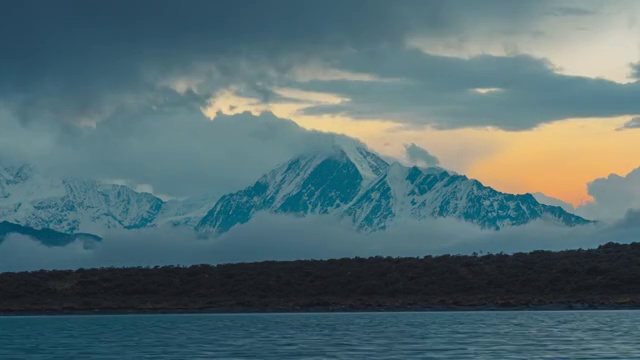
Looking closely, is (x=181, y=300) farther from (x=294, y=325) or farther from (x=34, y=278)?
(x=294, y=325)

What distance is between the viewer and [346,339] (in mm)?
73188

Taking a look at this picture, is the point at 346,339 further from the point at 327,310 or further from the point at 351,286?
the point at 351,286

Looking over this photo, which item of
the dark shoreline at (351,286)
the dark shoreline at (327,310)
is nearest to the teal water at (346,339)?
the dark shoreline at (327,310)

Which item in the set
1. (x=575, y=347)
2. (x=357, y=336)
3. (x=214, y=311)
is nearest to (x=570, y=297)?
(x=214, y=311)

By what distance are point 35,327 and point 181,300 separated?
170 feet

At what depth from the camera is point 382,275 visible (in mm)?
157875

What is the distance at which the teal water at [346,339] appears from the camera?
6172 cm

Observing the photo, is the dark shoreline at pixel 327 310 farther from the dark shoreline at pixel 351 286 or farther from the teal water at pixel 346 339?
the teal water at pixel 346 339

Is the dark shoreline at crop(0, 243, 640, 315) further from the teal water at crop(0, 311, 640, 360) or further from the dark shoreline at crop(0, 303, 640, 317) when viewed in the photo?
the teal water at crop(0, 311, 640, 360)

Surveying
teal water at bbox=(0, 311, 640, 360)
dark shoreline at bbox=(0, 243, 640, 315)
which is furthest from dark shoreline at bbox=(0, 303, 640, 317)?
teal water at bbox=(0, 311, 640, 360)

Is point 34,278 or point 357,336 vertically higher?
point 34,278

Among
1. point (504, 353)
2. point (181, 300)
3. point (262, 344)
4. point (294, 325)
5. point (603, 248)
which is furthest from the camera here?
point (603, 248)

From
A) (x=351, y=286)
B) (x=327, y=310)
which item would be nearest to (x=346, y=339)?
(x=327, y=310)

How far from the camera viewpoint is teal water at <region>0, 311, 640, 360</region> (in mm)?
61719
